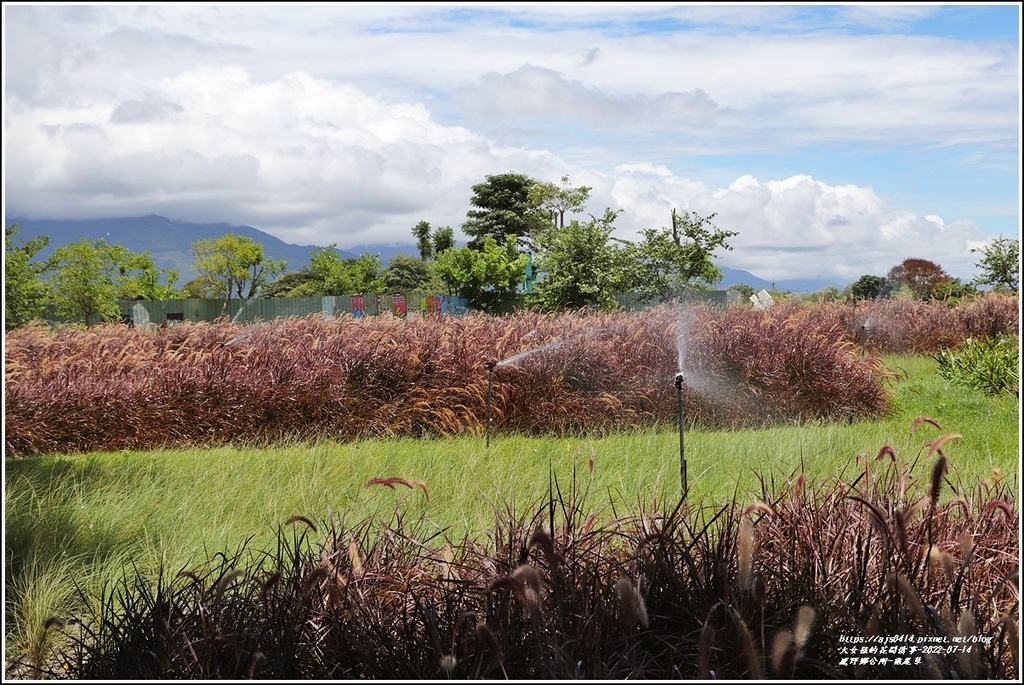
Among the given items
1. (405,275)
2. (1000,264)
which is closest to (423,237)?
(405,275)

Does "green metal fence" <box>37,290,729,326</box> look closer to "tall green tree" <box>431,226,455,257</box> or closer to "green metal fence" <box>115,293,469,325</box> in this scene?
"green metal fence" <box>115,293,469,325</box>

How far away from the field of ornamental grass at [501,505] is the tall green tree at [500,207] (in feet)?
57.3

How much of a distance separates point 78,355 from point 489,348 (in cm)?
327

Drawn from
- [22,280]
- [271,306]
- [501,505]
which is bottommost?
[501,505]

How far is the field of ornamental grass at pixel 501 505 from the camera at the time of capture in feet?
6.72

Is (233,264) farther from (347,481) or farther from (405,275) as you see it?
(347,481)

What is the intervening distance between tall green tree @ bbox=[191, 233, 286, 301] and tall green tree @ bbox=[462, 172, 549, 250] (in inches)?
446

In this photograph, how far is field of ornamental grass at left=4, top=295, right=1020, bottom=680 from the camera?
80.6 inches

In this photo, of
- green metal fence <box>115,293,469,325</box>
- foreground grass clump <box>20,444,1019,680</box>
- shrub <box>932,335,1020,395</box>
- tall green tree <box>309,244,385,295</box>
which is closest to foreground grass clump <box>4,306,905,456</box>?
shrub <box>932,335,1020,395</box>

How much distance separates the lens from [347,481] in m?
4.90

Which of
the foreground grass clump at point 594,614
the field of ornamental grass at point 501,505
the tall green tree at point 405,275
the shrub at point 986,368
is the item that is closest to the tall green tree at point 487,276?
the field of ornamental grass at point 501,505

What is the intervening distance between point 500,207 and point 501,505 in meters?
25.8

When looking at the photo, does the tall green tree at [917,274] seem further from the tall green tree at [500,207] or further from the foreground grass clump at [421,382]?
the foreground grass clump at [421,382]

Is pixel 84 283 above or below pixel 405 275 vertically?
below
